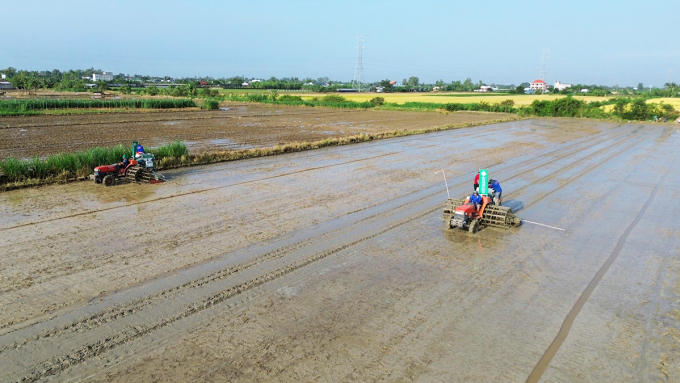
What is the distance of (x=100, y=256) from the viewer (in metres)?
→ 8.91

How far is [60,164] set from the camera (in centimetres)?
1566

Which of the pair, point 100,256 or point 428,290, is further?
point 100,256

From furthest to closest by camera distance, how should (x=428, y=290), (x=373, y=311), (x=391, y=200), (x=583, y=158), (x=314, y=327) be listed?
1. (x=583, y=158)
2. (x=391, y=200)
3. (x=428, y=290)
4. (x=373, y=311)
5. (x=314, y=327)

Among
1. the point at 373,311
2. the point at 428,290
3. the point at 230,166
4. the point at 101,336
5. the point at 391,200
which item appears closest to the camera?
the point at 101,336

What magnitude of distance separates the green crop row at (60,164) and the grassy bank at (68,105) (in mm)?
31510

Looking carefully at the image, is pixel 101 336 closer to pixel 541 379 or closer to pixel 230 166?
pixel 541 379

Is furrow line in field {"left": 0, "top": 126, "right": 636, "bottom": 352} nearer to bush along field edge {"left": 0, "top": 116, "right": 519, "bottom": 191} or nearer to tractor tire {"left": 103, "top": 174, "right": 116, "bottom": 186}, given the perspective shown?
tractor tire {"left": 103, "top": 174, "right": 116, "bottom": 186}

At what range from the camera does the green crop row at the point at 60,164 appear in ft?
48.5

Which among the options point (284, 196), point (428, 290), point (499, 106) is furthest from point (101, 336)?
point (499, 106)

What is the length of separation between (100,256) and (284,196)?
19.9 feet

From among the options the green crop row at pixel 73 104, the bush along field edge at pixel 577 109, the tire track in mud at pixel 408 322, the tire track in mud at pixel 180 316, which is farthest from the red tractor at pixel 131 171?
the bush along field edge at pixel 577 109

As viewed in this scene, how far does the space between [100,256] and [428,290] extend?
20.4 ft

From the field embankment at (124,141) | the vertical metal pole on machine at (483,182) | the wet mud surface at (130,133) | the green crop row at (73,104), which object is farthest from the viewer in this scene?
the green crop row at (73,104)

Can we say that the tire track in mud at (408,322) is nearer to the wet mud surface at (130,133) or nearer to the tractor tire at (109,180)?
the tractor tire at (109,180)
